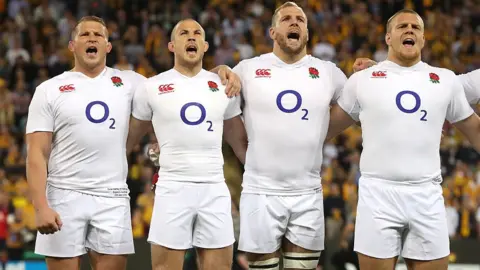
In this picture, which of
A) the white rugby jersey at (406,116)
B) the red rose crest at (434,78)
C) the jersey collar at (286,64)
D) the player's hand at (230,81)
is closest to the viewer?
the white rugby jersey at (406,116)

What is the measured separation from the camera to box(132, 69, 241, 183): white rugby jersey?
6.95m

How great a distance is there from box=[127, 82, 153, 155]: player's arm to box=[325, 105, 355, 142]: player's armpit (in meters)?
1.35

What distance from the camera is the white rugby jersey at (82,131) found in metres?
7.04

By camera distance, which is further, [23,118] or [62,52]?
[62,52]

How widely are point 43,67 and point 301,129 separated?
9.54 metres

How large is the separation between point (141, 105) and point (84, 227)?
972 mm

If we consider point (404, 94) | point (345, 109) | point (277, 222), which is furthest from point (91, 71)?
point (404, 94)

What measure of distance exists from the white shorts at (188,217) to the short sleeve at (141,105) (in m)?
0.56

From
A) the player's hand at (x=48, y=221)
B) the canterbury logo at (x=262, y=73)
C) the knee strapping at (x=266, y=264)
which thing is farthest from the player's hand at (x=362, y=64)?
the player's hand at (x=48, y=221)

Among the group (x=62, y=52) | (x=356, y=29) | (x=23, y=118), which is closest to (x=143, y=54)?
(x=62, y=52)

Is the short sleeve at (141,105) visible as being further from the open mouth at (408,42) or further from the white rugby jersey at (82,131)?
the open mouth at (408,42)

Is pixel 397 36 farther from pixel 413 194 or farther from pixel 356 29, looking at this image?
pixel 356 29

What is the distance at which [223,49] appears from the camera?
54.7ft

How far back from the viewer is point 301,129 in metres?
7.19
